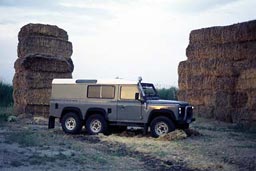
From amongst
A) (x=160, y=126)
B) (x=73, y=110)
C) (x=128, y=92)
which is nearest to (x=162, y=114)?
(x=160, y=126)

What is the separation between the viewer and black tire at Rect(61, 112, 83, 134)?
1839 centimetres

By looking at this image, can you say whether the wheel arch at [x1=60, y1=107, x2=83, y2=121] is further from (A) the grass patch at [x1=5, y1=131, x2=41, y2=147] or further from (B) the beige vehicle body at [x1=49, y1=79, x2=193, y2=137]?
(A) the grass patch at [x1=5, y1=131, x2=41, y2=147]

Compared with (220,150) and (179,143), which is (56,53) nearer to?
(179,143)

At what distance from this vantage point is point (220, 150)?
13.5 meters

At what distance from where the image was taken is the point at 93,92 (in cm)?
1811

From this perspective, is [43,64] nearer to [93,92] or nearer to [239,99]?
[93,92]

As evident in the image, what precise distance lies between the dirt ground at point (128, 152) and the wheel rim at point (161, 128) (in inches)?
20.3

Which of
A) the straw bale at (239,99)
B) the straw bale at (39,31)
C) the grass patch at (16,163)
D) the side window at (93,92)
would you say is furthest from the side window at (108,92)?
the straw bale at (39,31)

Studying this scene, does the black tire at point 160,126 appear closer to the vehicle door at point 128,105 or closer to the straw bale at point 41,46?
the vehicle door at point 128,105

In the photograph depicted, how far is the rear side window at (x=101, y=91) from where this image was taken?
58.3ft

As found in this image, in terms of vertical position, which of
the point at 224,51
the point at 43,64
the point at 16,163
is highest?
the point at 224,51

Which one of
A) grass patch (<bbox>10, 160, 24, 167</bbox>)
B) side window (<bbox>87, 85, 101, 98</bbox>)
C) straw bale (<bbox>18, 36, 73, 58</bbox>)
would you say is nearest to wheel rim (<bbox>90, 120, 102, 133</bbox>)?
side window (<bbox>87, 85, 101, 98</bbox>)

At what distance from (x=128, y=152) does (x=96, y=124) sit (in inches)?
195

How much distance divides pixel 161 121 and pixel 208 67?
8.68m
